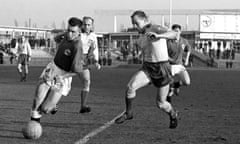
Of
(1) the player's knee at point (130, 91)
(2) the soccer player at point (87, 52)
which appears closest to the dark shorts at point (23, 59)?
(2) the soccer player at point (87, 52)

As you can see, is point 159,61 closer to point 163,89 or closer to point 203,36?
point 163,89

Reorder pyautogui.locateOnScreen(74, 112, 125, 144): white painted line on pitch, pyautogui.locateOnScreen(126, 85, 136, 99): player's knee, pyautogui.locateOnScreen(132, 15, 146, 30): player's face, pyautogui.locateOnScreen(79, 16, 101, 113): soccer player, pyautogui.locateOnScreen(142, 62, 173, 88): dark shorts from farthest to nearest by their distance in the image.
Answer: pyautogui.locateOnScreen(79, 16, 101, 113): soccer player < pyautogui.locateOnScreen(126, 85, 136, 99): player's knee < pyautogui.locateOnScreen(142, 62, 173, 88): dark shorts < pyautogui.locateOnScreen(132, 15, 146, 30): player's face < pyautogui.locateOnScreen(74, 112, 125, 144): white painted line on pitch

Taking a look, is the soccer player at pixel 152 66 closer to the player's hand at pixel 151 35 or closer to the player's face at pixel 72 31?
the player's hand at pixel 151 35

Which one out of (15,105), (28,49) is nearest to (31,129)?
(15,105)

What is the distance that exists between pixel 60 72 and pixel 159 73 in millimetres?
1670

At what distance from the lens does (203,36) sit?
8338 centimetres

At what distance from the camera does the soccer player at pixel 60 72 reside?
27.9 feet

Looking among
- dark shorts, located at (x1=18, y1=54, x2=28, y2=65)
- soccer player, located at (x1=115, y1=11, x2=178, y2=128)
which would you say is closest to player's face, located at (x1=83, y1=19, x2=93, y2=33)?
soccer player, located at (x1=115, y1=11, x2=178, y2=128)

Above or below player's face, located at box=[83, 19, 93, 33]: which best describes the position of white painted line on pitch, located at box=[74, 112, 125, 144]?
Answer: below

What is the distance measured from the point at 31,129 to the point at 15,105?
5.18 m

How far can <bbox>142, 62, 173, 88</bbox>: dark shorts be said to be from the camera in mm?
9094

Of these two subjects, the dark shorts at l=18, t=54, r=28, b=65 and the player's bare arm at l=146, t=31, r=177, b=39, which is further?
the dark shorts at l=18, t=54, r=28, b=65

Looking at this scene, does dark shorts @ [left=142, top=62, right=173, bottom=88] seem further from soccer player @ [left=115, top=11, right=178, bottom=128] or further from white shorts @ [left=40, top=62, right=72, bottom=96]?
white shorts @ [left=40, top=62, right=72, bottom=96]

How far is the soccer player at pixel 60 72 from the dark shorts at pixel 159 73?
1.23 m
